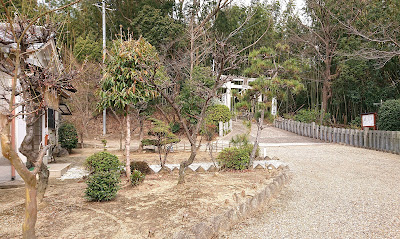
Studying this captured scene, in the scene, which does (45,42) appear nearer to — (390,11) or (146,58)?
(146,58)

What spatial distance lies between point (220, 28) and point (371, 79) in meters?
10.1

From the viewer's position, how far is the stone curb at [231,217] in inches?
125

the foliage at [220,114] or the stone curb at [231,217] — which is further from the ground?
the foliage at [220,114]

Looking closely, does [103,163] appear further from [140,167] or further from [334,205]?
[334,205]

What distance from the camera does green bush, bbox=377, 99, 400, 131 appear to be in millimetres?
11062

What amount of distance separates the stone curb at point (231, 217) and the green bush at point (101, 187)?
1507 mm

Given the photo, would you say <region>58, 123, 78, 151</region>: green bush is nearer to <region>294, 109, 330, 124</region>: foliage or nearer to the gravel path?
the gravel path

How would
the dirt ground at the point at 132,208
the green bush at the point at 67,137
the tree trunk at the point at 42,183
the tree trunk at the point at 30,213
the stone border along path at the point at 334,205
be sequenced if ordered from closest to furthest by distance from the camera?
1. the tree trunk at the point at 30,213
2. the dirt ground at the point at 132,208
3. the stone border along path at the point at 334,205
4. the tree trunk at the point at 42,183
5. the green bush at the point at 67,137

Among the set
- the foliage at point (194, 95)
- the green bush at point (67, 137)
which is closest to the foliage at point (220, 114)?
the foliage at point (194, 95)

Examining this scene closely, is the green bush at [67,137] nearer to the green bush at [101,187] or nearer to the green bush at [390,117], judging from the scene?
the green bush at [101,187]

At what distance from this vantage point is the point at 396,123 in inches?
435

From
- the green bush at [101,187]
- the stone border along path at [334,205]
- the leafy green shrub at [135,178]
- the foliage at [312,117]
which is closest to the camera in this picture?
the stone border along path at [334,205]

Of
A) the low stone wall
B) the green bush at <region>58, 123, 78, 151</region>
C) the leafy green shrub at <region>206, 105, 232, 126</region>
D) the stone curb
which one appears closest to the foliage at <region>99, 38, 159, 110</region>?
the stone curb

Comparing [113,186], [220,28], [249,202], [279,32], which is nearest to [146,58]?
[113,186]
